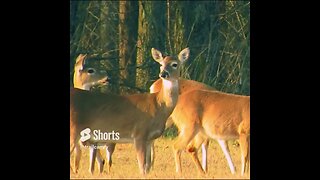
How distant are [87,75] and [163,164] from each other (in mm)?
980

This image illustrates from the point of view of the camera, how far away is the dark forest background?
16.5 meters

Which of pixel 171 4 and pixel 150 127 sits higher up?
pixel 171 4

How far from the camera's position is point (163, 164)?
16.4 m

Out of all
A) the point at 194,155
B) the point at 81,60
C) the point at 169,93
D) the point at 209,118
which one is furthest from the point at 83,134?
the point at 209,118

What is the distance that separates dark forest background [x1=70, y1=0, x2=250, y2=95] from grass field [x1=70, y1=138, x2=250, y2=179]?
1.61 ft

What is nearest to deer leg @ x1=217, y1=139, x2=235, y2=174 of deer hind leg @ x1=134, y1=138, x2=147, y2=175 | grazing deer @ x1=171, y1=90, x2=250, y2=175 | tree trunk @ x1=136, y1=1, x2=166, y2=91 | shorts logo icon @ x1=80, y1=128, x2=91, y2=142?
grazing deer @ x1=171, y1=90, x2=250, y2=175

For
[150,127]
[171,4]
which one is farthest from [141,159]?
[171,4]

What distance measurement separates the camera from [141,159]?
16.3 meters

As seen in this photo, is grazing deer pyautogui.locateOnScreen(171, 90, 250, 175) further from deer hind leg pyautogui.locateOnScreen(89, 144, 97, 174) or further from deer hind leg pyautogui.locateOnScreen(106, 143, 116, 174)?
deer hind leg pyautogui.locateOnScreen(89, 144, 97, 174)

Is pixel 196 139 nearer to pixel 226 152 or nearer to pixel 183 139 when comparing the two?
pixel 183 139

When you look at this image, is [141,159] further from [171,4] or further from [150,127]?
[171,4]

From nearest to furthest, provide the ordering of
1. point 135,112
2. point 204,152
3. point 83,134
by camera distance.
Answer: point 83,134, point 135,112, point 204,152

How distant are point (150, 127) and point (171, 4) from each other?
108 centimetres

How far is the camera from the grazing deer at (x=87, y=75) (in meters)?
16.5
